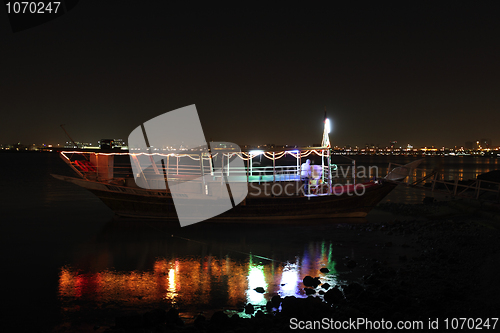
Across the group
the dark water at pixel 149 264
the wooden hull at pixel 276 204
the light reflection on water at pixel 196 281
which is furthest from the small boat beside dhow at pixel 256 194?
the light reflection on water at pixel 196 281

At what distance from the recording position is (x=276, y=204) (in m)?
15.8

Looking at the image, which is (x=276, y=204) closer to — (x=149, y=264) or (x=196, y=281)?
(x=149, y=264)

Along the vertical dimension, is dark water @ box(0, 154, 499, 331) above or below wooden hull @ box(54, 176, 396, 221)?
below

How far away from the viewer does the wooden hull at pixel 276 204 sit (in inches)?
621

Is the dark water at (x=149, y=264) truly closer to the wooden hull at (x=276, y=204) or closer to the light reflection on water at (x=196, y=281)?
the light reflection on water at (x=196, y=281)

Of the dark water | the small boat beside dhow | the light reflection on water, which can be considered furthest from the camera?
the small boat beside dhow

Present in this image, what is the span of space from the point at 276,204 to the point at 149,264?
7143 millimetres

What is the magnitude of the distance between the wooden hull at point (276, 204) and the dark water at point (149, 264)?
599 mm

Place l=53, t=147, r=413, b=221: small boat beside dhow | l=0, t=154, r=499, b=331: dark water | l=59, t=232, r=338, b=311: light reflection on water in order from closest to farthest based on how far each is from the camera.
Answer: l=0, t=154, r=499, b=331: dark water, l=59, t=232, r=338, b=311: light reflection on water, l=53, t=147, r=413, b=221: small boat beside dhow

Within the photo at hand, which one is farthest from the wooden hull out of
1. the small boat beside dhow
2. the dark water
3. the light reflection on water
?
the light reflection on water

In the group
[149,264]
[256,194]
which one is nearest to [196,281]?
[149,264]

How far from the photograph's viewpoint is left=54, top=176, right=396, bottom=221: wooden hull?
15773mm

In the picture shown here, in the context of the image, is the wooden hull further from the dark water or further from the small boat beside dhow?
the dark water

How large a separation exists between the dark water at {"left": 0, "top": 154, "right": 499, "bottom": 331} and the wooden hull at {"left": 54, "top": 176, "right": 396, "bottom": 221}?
599mm
